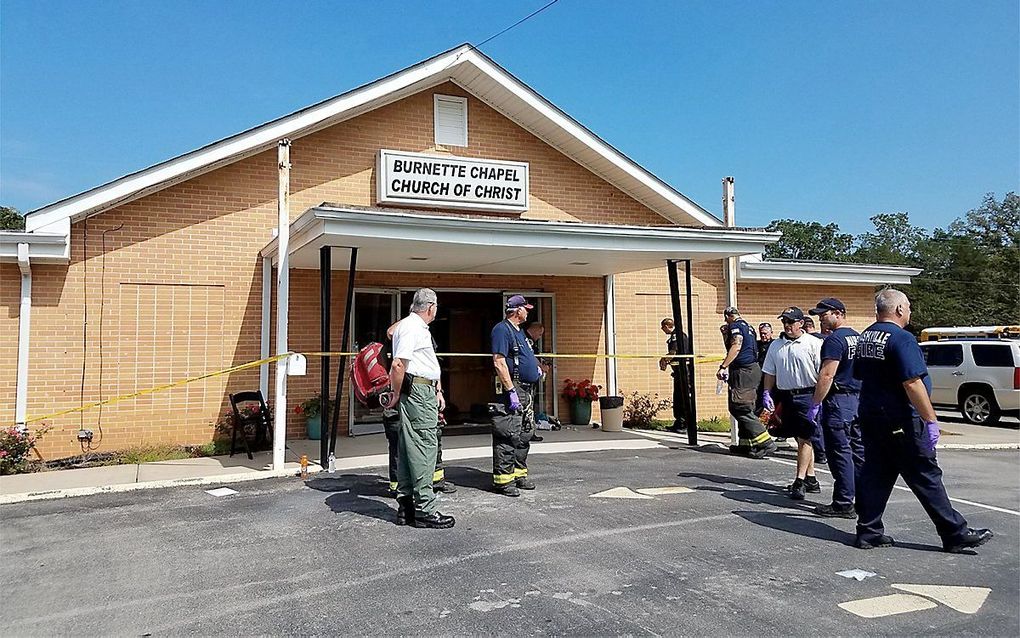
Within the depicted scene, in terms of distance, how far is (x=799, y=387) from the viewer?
7.03m

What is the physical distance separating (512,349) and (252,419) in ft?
14.9

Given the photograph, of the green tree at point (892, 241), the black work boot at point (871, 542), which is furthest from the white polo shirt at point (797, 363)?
the green tree at point (892, 241)

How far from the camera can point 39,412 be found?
373 inches

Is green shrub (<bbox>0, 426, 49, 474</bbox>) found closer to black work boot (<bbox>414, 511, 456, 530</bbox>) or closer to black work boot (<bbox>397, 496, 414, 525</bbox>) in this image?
black work boot (<bbox>397, 496, 414, 525</bbox>)

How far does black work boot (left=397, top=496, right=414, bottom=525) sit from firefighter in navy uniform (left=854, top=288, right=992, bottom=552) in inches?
137

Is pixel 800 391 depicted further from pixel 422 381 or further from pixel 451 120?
pixel 451 120

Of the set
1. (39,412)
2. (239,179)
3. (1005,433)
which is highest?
(239,179)

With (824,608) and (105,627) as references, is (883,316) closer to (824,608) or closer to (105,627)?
(824,608)

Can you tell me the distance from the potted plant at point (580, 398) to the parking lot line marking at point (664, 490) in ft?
17.3

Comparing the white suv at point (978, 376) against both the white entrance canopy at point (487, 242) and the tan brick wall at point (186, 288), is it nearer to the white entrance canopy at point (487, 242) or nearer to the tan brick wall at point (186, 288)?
the white entrance canopy at point (487, 242)

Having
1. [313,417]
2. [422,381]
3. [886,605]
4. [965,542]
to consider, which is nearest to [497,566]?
[422,381]

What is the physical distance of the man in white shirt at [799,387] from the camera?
6.98 m

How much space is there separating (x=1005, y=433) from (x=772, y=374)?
9530 mm

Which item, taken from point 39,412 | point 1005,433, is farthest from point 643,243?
point 1005,433
